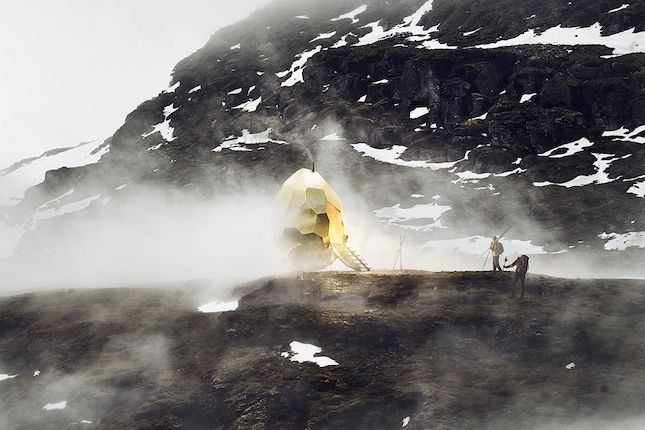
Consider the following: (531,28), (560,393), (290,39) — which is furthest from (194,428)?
(290,39)

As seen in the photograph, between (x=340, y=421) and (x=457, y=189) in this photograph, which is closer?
(x=340, y=421)

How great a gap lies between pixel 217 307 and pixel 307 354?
26.5 feet

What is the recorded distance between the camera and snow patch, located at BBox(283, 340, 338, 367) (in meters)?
25.0

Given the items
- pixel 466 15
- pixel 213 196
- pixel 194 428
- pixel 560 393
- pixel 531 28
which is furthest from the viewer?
pixel 466 15

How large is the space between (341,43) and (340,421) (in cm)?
11754

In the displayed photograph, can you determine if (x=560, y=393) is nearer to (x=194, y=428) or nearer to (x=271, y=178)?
(x=194, y=428)

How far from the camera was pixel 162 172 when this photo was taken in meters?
103

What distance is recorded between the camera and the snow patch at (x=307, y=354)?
25.0 m

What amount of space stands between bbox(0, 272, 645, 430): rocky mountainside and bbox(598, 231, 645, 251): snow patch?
105ft

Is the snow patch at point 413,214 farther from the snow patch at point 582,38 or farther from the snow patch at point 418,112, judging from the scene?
the snow patch at point 582,38

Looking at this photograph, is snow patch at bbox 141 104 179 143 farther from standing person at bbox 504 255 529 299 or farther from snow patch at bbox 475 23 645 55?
standing person at bbox 504 255 529 299

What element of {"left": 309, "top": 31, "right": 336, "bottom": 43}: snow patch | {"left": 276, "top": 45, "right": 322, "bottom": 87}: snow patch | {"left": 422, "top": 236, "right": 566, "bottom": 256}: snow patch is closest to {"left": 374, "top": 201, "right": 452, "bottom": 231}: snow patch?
{"left": 422, "top": 236, "right": 566, "bottom": 256}: snow patch

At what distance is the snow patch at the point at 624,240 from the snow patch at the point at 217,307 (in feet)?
133

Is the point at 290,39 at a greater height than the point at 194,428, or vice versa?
the point at 290,39
